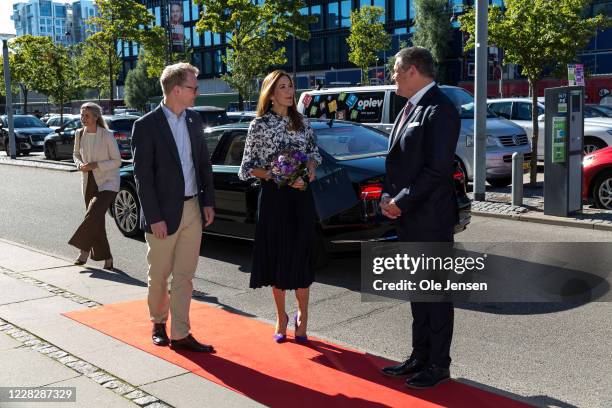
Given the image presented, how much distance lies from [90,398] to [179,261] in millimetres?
1167

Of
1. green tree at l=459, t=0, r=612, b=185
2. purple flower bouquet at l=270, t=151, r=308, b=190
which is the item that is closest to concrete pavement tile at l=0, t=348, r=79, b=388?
purple flower bouquet at l=270, t=151, r=308, b=190

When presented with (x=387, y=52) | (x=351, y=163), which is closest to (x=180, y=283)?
(x=351, y=163)

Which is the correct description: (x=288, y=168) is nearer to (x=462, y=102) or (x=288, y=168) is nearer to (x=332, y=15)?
(x=462, y=102)

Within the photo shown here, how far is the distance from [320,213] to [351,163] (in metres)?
1.05

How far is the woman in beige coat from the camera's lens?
746 cm

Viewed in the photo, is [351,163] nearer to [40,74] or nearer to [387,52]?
[40,74]

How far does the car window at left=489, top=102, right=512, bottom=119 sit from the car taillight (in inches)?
419

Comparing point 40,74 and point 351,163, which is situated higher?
point 40,74

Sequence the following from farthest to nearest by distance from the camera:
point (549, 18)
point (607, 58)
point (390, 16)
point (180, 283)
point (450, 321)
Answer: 1. point (390, 16)
2. point (607, 58)
3. point (549, 18)
4. point (180, 283)
5. point (450, 321)

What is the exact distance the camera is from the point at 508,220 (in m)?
10.2

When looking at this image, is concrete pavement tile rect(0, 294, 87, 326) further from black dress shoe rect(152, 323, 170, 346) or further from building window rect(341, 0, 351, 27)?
building window rect(341, 0, 351, 27)

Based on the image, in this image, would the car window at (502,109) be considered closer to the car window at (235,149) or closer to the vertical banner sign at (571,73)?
the vertical banner sign at (571,73)

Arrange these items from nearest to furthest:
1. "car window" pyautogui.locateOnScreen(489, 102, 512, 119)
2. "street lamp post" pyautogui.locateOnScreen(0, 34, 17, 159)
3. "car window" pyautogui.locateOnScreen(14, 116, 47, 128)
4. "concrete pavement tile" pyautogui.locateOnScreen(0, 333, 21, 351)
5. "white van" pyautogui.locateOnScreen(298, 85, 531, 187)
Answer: "concrete pavement tile" pyautogui.locateOnScreen(0, 333, 21, 351), "white van" pyautogui.locateOnScreen(298, 85, 531, 187), "car window" pyautogui.locateOnScreen(489, 102, 512, 119), "street lamp post" pyautogui.locateOnScreen(0, 34, 17, 159), "car window" pyautogui.locateOnScreen(14, 116, 47, 128)

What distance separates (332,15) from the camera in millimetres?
56406
